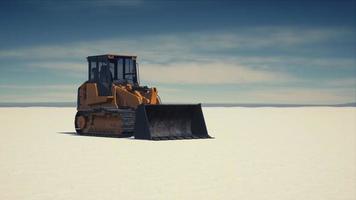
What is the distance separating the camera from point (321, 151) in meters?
17.8

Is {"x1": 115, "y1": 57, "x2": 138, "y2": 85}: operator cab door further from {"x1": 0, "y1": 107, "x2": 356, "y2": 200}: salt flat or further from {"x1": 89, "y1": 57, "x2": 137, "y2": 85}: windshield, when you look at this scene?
{"x1": 0, "y1": 107, "x2": 356, "y2": 200}: salt flat

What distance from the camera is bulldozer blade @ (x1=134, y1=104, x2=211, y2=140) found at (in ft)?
74.2

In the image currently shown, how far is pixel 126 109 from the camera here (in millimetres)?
24797

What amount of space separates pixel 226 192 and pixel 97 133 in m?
16.3

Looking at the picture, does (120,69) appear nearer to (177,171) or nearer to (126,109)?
(126,109)

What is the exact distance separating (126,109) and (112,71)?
2121mm

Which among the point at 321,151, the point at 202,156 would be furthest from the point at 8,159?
the point at 321,151

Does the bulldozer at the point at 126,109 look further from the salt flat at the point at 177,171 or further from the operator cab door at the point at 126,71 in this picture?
the salt flat at the point at 177,171

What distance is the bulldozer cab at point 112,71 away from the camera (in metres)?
25.7

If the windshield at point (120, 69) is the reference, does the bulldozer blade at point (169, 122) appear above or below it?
below

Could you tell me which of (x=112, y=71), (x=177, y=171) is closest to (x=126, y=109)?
(x=112, y=71)

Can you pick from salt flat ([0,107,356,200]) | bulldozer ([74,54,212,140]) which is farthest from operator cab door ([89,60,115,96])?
salt flat ([0,107,356,200])

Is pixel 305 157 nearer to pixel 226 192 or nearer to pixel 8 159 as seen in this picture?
pixel 226 192

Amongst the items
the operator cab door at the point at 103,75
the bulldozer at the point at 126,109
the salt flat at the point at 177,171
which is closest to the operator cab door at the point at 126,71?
the bulldozer at the point at 126,109
